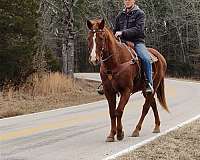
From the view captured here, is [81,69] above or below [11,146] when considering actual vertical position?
below

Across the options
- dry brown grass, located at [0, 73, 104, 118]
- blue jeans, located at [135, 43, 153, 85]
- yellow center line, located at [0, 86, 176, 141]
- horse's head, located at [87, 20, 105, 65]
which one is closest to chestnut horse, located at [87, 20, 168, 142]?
horse's head, located at [87, 20, 105, 65]

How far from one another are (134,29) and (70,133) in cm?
273

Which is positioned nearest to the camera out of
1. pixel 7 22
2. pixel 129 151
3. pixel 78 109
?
pixel 129 151

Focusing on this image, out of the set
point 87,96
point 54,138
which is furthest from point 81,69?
point 54,138

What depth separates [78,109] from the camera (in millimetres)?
16984

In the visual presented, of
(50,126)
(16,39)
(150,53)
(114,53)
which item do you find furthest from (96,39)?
(16,39)

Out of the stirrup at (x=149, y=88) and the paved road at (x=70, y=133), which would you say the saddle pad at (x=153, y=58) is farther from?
the paved road at (x=70, y=133)

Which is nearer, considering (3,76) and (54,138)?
(54,138)

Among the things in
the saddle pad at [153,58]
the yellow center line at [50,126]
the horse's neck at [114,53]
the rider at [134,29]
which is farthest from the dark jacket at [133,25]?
the yellow center line at [50,126]

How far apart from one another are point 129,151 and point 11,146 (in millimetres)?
2329

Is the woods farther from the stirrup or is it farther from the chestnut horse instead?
the chestnut horse

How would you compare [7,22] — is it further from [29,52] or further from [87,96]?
[87,96]

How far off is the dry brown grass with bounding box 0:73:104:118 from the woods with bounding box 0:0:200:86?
0.64 metres

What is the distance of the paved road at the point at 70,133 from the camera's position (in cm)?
838
